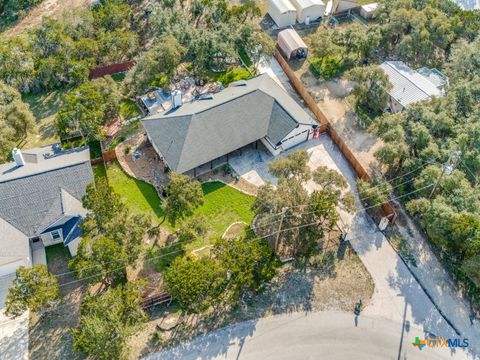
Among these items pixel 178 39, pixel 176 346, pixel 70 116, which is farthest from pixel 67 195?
pixel 178 39

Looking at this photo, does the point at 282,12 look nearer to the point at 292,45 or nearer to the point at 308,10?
the point at 308,10

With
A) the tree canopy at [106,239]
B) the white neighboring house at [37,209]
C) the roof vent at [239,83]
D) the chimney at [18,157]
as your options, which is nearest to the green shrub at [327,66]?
the roof vent at [239,83]

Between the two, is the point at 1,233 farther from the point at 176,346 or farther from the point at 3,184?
the point at 176,346

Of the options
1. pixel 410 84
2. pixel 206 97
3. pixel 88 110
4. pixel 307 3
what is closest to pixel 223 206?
pixel 206 97

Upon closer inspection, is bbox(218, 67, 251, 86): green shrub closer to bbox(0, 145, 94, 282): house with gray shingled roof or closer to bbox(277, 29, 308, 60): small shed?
bbox(277, 29, 308, 60): small shed

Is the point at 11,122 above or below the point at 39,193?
above

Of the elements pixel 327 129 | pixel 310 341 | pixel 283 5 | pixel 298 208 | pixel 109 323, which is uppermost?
pixel 283 5

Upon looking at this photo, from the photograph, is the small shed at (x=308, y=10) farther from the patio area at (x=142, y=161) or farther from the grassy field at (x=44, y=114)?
the grassy field at (x=44, y=114)
